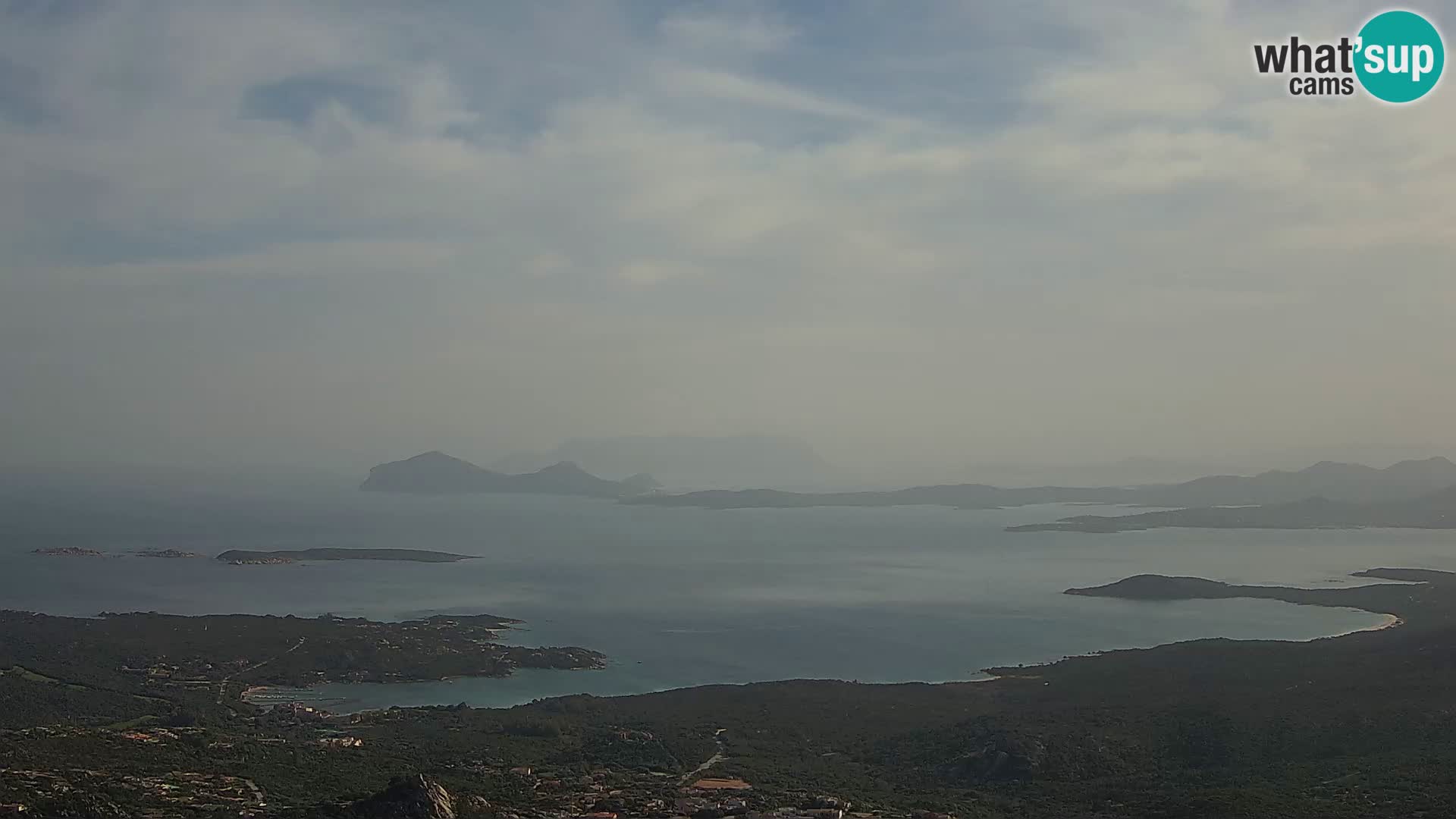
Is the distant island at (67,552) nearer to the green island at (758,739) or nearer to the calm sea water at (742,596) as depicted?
the calm sea water at (742,596)

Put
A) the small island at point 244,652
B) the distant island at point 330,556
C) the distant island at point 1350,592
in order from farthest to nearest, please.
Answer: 1. the distant island at point 330,556
2. the distant island at point 1350,592
3. the small island at point 244,652

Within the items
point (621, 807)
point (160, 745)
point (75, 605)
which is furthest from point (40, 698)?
point (75, 605)

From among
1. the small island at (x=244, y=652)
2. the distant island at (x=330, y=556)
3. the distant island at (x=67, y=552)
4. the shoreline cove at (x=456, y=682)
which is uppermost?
the distant island at (x=67, y=552)

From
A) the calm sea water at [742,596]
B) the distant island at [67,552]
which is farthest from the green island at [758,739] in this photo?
the distant island at [67,552]

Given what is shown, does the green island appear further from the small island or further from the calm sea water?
the calm sea water

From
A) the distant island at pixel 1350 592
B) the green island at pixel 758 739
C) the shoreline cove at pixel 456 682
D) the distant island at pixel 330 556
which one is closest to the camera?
the green island at pixel 758 739

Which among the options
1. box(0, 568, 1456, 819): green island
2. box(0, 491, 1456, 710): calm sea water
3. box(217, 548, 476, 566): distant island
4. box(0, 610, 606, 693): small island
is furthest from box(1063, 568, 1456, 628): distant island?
box(217, 548, 476, 566): distant island
